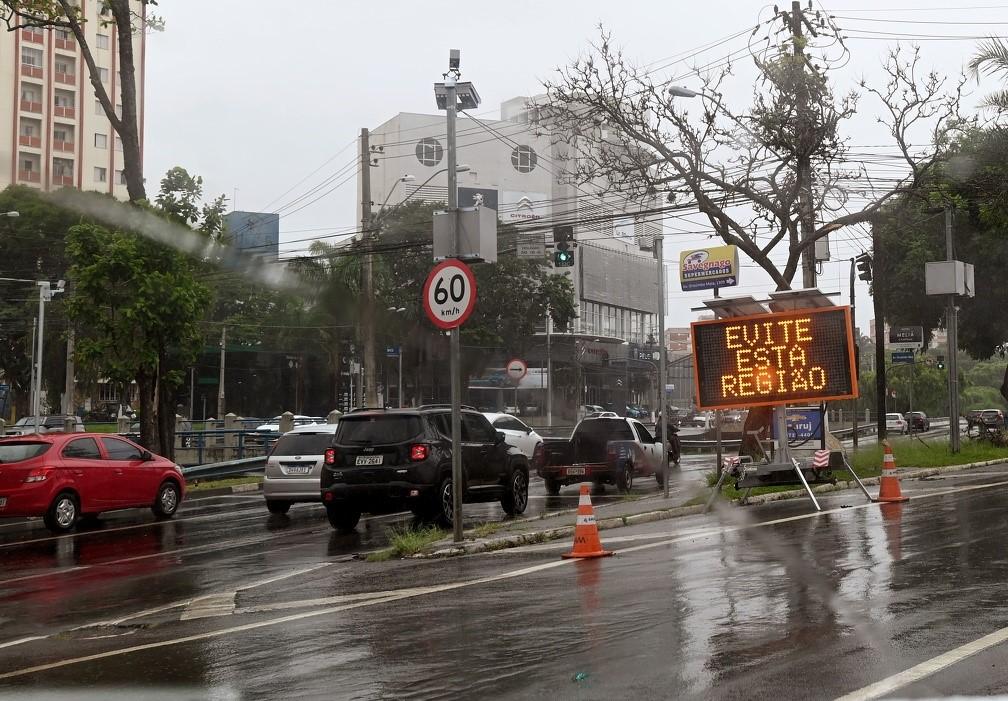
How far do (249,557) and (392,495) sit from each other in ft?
9.04

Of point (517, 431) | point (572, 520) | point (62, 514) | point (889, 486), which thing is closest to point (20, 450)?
point (62, 514)

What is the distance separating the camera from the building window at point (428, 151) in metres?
92.8

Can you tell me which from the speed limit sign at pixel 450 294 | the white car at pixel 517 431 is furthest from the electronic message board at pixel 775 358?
the white car at pixel 517 431

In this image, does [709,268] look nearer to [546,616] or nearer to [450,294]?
[450,294]

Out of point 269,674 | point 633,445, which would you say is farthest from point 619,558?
point 633,445

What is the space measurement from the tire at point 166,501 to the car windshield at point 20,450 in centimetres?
247

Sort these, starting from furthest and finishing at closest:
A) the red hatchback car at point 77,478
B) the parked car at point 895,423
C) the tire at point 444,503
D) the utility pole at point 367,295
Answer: the parked car at point 895,423
the utility pole at point 367,295
the red hatchback car at point 77,478
the tire at point 444,503

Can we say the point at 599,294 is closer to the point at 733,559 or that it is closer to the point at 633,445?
the point at 633,445

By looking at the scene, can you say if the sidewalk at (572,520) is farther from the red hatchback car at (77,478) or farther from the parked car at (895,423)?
the parked car at (895,423)

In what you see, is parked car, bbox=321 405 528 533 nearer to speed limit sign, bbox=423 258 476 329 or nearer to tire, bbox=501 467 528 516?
tire, bbox=501 467 528 516

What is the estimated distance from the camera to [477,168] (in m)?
94.1

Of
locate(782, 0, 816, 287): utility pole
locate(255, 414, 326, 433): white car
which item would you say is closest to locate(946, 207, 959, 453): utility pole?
locate(782, 0, 816, 287): utility pole

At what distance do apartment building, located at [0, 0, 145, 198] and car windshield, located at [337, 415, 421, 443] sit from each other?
220ft

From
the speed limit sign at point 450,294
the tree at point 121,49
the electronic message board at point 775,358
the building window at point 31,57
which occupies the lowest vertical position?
the electronic message board at point 775,358
